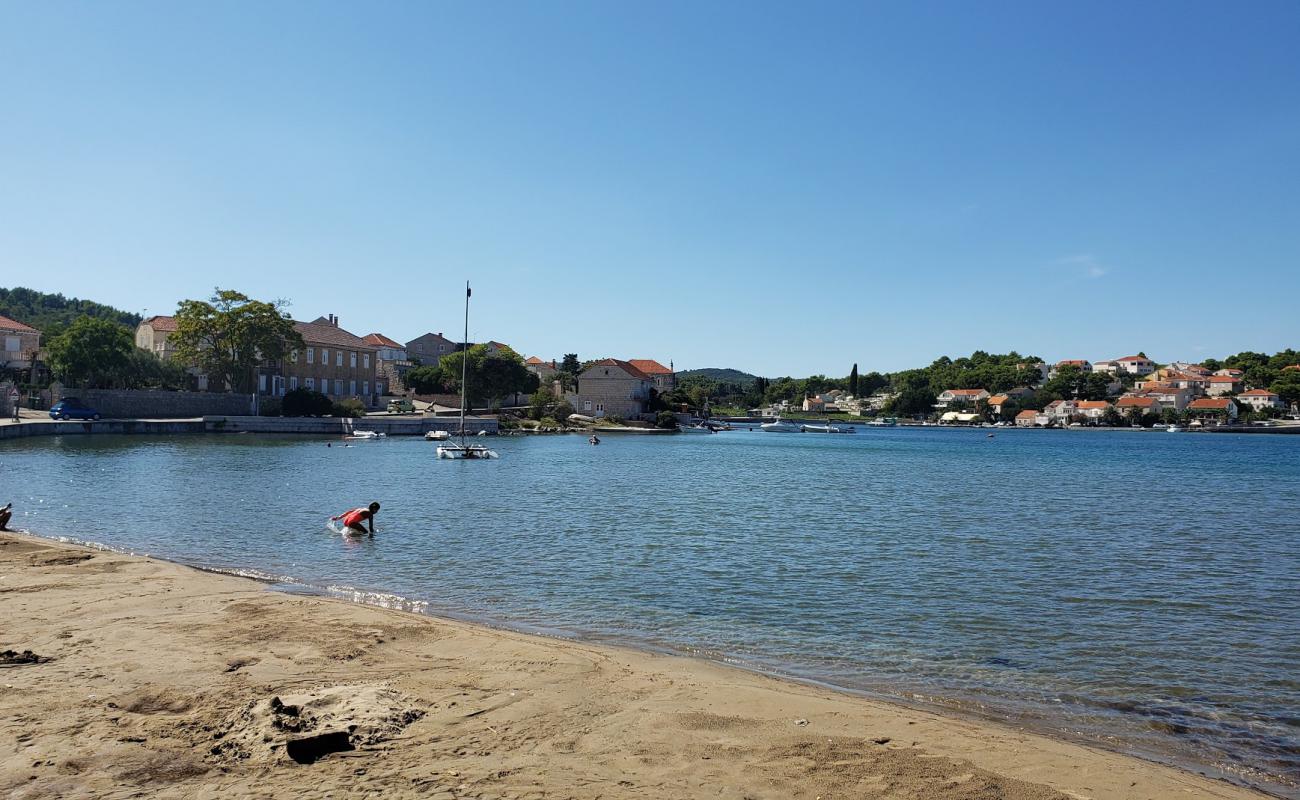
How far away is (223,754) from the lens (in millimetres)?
6234

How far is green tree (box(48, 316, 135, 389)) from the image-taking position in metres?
68.3

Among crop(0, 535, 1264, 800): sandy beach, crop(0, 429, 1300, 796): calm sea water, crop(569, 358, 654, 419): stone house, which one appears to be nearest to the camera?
crop(0, 535, 1264, 800): sandy beach

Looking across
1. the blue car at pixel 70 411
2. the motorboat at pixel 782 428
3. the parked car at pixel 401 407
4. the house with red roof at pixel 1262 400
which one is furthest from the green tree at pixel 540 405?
the house with red roof at pixel 1262 400

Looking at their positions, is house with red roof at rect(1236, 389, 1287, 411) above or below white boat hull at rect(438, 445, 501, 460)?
above

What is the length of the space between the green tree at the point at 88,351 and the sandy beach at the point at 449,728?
6966 centimetres

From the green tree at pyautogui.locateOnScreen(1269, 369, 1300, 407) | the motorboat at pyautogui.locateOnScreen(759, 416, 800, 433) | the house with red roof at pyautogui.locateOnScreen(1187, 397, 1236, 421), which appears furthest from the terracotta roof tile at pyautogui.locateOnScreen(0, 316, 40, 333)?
the green tree at pyautogui.locateOnScreen(1269, 369, 1300, 407)

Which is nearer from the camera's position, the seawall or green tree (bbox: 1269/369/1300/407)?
the seawall

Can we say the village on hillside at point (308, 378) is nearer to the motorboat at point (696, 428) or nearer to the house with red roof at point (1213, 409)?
the motorboat at point (696, 428)

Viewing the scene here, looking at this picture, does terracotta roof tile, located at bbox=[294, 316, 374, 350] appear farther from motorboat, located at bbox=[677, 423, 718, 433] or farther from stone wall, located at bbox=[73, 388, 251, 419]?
motorboat, located at bbox=[677, 423, 718, 433]

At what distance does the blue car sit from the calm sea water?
26.3 m

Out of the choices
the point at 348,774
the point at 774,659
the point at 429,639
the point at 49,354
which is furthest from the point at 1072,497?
the point at 49,354

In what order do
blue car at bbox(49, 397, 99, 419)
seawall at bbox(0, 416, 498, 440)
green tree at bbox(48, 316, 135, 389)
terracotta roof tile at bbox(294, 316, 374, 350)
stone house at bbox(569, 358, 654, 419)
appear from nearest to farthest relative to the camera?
seawall at bbox(0, 416, 498, 440), blue car at bbox(49, 397, 99, 419), green tree at bbox(48, 316, 135, 389), terracotta roof tile at bbox(294, 316, 374, 350), stone house at bbox(569, 358, 654, 419)

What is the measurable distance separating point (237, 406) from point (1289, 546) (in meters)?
81.4

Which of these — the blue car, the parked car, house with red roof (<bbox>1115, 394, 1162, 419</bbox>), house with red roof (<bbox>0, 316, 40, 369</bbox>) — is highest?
house with red roof (<bbox>0, 316, 40, 369</bbox>)
